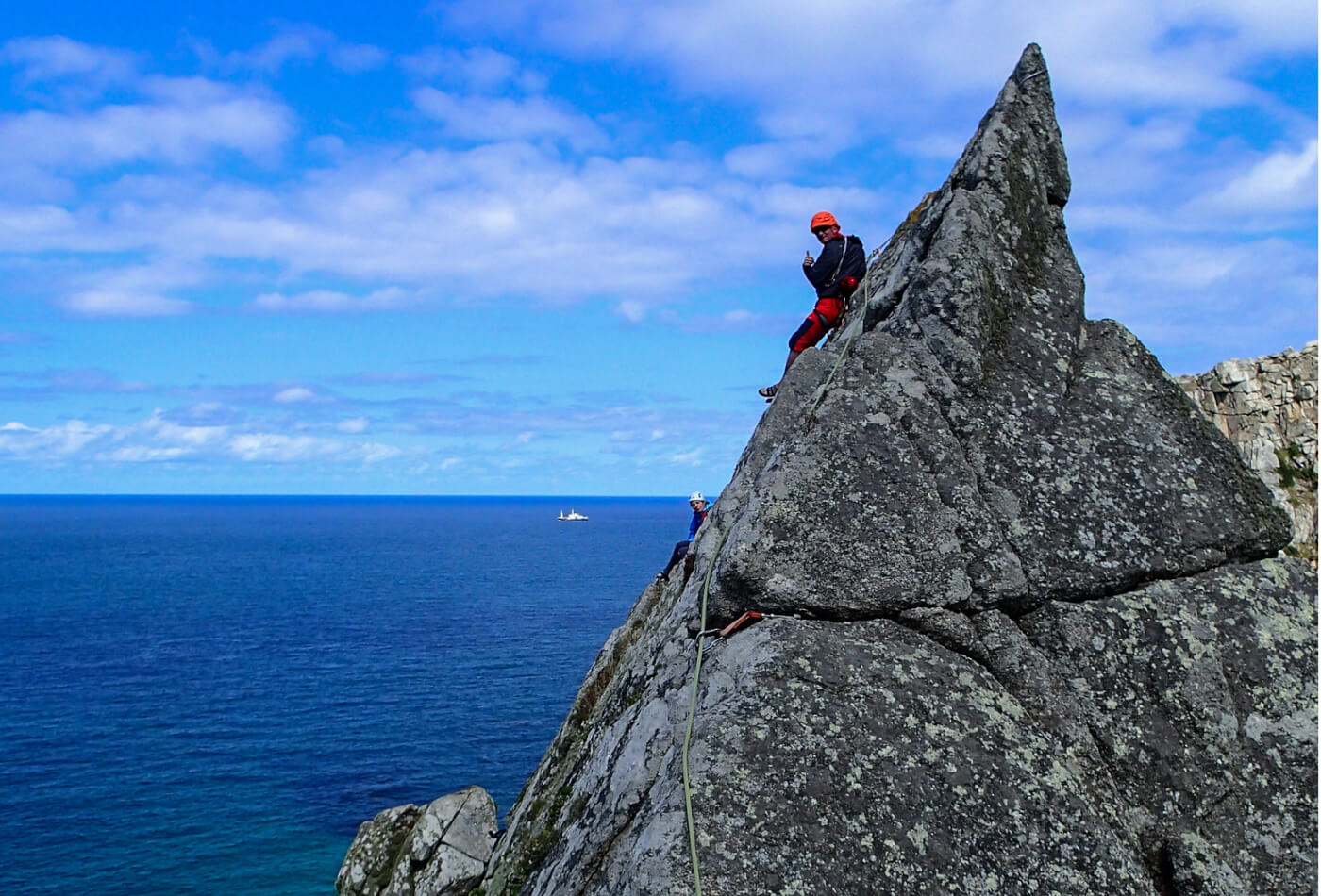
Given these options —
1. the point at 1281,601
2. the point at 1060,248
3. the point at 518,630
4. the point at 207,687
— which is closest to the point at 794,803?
the point at 1281,601

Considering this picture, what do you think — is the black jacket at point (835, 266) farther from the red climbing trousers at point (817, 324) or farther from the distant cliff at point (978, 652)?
the distant cliff at point (978, 652)

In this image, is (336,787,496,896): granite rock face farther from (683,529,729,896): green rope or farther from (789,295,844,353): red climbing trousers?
(683,529,729,896): green rope

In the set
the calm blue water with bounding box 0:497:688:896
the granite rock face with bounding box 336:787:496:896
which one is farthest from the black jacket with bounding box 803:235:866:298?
the calm blue water with bounding box 0:497:688:896

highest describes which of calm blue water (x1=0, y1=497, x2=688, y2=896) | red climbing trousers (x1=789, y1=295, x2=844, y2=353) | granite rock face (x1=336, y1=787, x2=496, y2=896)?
red climbing trousers (x1=789, y1=295, x2=844, y2=353)

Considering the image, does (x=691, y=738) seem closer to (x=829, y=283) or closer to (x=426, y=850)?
(x=829, y=283)

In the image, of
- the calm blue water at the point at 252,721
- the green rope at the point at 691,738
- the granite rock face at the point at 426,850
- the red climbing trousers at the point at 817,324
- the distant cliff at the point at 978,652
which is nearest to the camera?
the green rope at the point at 691,738

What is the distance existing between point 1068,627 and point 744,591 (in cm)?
273

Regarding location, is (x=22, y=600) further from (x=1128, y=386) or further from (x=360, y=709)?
(x=1128, y=386)

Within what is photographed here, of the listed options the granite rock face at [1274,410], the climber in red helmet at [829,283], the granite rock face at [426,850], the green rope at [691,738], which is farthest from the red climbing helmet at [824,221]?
the granite rock face at [1274,410]

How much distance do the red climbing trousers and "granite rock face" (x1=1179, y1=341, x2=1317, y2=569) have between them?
35.0m

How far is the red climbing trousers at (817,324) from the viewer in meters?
13.6

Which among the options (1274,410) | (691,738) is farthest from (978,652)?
(1274,410)

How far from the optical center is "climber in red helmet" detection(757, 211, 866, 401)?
535 inches

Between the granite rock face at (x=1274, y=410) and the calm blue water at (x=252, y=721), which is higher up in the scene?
the granite rock face at (x=1274, y=410)
